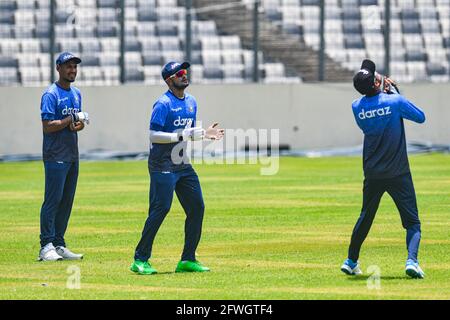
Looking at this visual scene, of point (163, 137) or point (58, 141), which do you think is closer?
point (163, 137)

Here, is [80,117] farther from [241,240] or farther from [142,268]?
[241,240]

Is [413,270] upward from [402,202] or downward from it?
downward

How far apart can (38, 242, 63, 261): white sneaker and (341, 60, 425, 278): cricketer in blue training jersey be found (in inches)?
141

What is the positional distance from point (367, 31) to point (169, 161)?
91.4 feet

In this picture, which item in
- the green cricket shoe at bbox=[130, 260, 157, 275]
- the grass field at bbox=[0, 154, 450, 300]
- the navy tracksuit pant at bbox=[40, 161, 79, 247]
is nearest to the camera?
the grass field at bbox=[0, 154, 450, 300]

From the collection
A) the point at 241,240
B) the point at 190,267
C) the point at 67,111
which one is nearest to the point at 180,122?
the point at 190,267

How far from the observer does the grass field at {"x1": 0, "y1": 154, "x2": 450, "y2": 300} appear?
42.3 ft

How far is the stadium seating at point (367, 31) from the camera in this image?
133 ft

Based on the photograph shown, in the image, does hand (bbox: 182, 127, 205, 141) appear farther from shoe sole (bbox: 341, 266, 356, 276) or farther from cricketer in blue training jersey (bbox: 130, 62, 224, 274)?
shoe sole (bbox: 341, 266, 356, 276)

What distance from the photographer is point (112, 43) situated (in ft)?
127

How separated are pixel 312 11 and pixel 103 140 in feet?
25.9

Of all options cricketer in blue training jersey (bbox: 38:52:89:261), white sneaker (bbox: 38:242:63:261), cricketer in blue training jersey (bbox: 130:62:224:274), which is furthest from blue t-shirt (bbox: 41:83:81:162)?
cricketer in blue training jersey (bbox: 130:62:224:274)
